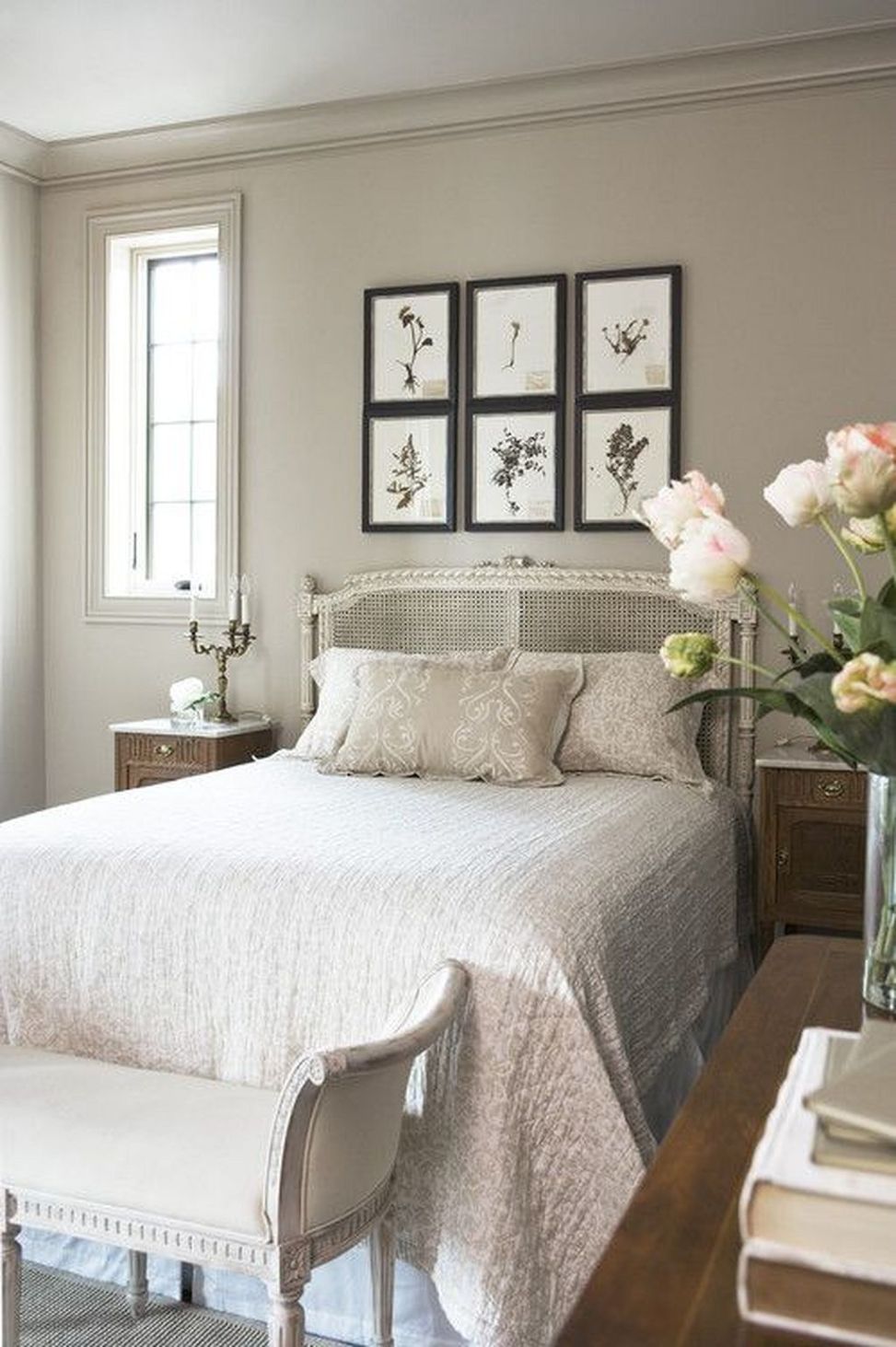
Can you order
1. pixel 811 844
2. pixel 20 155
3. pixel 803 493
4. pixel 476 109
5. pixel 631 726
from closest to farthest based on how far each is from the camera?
pixel 803 493 → pixel 811 844 → pixel 631 726 → pixel 476 109 → pixel 20 155

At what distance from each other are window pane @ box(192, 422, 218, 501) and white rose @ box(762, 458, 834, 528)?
13.1ft

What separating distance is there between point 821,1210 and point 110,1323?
1929mm

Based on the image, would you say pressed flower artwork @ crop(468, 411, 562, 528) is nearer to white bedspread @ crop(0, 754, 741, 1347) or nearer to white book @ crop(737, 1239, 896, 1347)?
white bedspread @ crop(0, 754, 741, 1347)

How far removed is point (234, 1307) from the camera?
7.68ft

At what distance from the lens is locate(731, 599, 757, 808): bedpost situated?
3971 millimetres

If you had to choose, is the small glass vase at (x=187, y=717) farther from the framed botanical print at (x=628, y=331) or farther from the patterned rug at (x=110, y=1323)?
the patterned rug at (x=110, y=1323)

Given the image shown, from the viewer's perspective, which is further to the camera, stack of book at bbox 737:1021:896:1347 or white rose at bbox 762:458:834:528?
white rose at bbox 762:458:834:528

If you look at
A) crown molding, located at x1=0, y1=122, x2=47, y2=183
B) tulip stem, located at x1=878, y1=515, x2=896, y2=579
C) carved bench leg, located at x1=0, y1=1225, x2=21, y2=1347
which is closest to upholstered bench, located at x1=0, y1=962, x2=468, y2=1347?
carved bench leg, located at x1=0, y1=1225, x2=21, y2=1347

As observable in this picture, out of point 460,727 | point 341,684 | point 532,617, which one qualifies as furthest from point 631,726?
point 341,684

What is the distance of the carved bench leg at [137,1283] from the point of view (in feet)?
7.64

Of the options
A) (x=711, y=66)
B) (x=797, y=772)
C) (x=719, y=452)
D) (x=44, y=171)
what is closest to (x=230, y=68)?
(x=44, y=171)

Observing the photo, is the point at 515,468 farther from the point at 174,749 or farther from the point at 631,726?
the point at 174,749

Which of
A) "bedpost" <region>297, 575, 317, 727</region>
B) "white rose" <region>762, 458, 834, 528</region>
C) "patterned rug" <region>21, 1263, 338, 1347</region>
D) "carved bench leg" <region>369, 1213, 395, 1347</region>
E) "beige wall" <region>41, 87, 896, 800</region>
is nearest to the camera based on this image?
"white rose" <region>762, 458, 834, 528</region>

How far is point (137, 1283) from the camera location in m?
2.33
